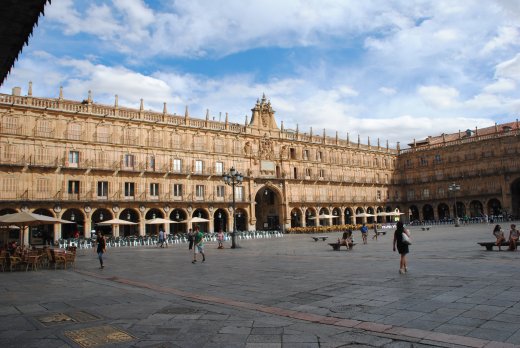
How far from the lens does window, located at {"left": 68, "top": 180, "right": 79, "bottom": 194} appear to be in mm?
36188

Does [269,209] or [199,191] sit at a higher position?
[199,191]

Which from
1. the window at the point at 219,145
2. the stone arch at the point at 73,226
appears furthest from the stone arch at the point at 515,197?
the stone arch at the point at 73,226

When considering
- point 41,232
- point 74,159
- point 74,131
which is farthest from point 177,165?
point 41,232

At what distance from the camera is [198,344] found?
5.29 meters

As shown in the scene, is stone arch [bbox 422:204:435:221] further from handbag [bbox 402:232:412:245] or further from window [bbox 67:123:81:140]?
handbag [bbox 402:232:412:245]

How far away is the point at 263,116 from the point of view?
52219mm

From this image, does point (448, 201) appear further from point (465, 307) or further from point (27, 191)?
point (465, 307)

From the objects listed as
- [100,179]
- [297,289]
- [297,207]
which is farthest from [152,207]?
[297,289]

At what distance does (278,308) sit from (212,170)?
38.4 meters

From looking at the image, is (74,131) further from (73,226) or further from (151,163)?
(73,226)

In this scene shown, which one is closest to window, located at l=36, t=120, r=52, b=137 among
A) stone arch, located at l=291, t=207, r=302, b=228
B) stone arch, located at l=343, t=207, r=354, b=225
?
stone arch, located at l=291, t=207, r=302, b=228

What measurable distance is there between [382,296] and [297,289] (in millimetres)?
1942

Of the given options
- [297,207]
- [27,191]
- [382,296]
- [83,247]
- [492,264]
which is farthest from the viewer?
[297,207]

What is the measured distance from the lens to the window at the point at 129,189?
3944 cm
